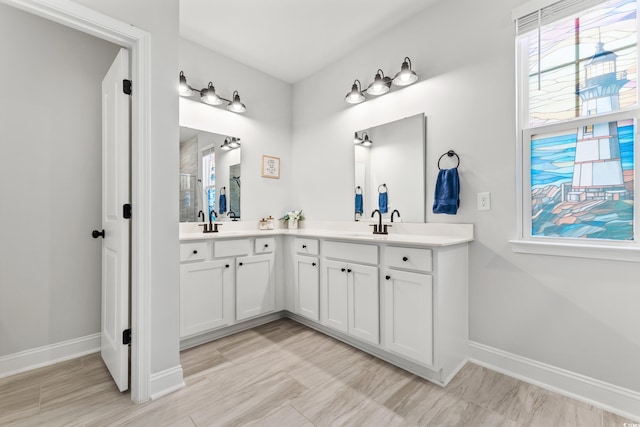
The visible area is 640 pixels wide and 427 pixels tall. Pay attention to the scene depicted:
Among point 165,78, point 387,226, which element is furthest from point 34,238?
point 387,226

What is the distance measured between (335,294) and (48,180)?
2381 millimetres

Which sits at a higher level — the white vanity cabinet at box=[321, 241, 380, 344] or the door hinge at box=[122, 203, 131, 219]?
the door hinge at box=[122, 203, 131, 219]

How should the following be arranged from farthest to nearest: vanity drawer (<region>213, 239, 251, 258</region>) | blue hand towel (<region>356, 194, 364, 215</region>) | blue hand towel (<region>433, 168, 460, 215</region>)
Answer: blue hand towel (<region>356, 194, 364, 215</region>) → vanity drawer (<region>213, 239, 251, 258</region>) → blue hand towel (<region>433, 168, 460, 215</region>)

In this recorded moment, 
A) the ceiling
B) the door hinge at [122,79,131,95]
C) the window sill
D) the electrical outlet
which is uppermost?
the ceiling

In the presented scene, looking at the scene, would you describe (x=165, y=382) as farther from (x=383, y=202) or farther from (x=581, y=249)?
(x=581, y=249)

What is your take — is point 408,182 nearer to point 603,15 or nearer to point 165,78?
point 603,15

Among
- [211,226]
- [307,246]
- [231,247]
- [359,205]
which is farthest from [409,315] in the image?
[211,226]

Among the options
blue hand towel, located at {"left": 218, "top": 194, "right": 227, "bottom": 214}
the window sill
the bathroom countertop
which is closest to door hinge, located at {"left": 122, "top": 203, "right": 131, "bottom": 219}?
the bathroom countertop

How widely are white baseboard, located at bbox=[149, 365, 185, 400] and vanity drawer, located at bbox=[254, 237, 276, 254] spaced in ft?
3.93

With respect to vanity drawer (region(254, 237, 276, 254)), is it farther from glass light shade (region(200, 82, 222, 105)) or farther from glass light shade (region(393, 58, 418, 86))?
glass light shade (region(393, 58, 418, 86))

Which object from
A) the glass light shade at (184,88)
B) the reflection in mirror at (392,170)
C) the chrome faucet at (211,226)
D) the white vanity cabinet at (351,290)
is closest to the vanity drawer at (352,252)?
the white vanity cabinet at (351,290)

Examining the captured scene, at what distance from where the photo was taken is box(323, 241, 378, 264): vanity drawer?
2172mm

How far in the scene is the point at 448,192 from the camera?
224cm

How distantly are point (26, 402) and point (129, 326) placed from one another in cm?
71
